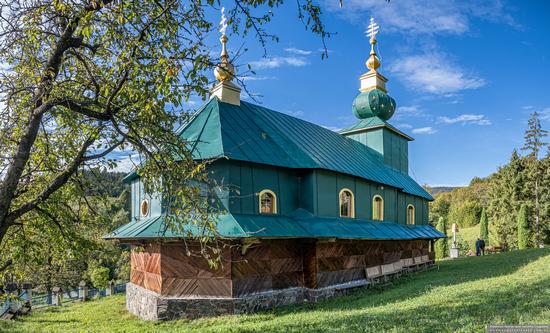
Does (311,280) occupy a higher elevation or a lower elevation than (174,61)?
lower

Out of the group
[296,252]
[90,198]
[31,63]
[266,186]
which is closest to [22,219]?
[90,198]

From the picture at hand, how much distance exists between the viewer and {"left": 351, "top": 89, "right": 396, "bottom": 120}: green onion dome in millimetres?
24672

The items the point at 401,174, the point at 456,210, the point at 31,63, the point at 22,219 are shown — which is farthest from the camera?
the point at 456,210

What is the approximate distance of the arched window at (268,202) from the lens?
1359 centimetres

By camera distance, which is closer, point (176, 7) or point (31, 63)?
point (176, 7)

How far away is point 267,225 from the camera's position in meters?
12.7

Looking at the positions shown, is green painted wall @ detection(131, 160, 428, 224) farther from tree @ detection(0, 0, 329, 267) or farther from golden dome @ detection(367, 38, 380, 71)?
golden dome @ detection(367, 38, 380, 71)

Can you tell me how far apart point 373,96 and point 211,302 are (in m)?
17.6

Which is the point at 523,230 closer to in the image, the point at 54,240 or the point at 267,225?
the point at 267,225

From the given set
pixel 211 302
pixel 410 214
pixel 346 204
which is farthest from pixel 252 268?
pixel 410 214

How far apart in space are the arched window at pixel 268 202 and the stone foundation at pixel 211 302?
8.97 ft

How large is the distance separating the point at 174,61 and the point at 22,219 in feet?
15.8

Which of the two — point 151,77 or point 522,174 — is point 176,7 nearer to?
point 151,77

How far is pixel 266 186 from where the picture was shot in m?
13.7
